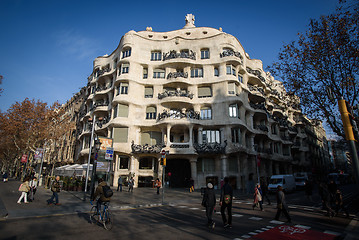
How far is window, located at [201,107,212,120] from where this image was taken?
97.1 feet

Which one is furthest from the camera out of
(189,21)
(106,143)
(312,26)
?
(189,21)

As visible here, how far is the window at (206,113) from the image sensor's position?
2960cm

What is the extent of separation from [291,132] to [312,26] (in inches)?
1498

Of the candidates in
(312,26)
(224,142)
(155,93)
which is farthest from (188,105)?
(312,26)

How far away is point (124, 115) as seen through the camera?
29000mm

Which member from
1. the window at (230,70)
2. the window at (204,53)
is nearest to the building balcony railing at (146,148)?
the window at (230,70)

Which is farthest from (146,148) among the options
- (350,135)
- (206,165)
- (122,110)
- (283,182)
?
(350,135)

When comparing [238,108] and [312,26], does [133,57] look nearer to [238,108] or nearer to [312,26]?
[238,108]

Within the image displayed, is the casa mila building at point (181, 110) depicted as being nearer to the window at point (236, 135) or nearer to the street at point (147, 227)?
the window at point (236, 135)

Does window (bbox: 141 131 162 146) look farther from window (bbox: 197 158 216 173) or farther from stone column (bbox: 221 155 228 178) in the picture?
stone column (bbox: 221 155 228 178)

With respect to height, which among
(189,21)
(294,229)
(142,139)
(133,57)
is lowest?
(294,229)

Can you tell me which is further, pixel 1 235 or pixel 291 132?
pixel 291 132

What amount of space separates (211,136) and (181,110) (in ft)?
18.7

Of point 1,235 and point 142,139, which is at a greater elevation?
point 142,139
